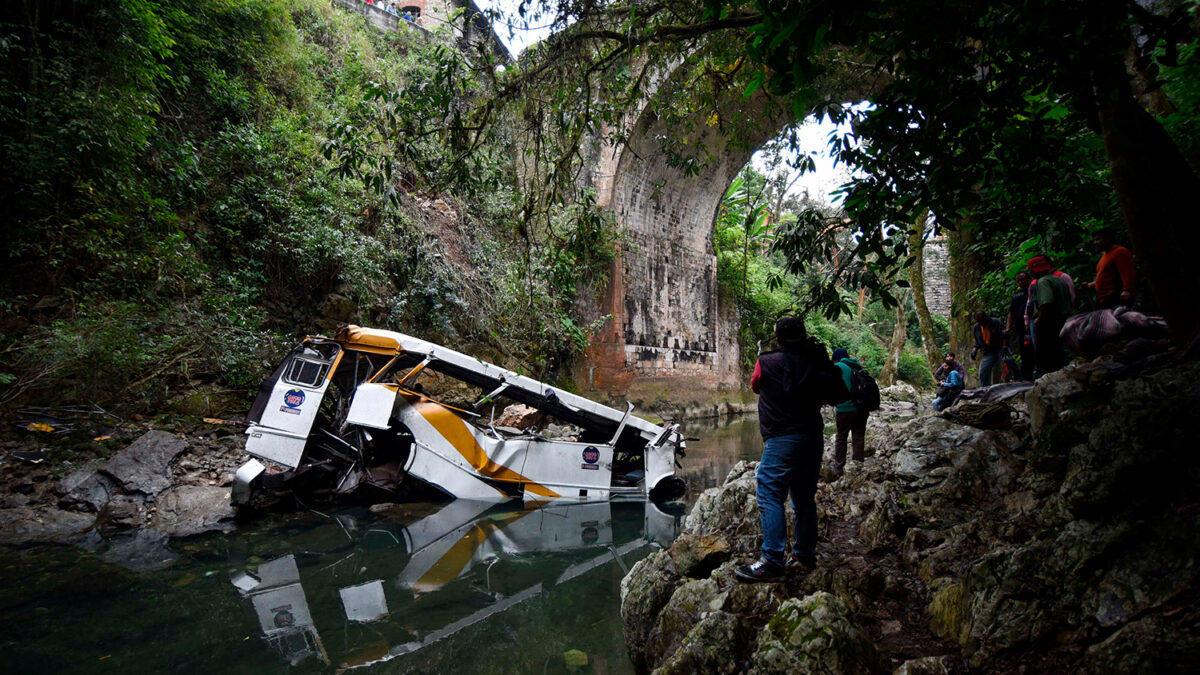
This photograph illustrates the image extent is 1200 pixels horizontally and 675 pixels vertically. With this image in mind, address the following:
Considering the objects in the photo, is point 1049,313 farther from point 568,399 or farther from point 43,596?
point 43,596

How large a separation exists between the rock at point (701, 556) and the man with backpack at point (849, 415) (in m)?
1.91

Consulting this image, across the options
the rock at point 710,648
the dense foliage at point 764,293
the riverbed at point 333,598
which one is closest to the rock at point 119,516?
the riverbed at point 333,598

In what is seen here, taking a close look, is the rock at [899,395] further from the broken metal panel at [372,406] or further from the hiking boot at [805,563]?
the hiking boot at [805,563]

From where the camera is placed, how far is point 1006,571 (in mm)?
2307

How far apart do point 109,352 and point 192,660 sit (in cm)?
497

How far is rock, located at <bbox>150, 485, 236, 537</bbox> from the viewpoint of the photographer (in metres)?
5.49

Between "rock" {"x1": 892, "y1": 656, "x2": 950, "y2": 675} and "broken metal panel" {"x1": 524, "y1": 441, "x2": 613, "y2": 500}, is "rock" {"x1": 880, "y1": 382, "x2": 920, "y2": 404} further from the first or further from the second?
"rock" {"x1": 892, "y1": 656, "x2": 950, "y2": 675}

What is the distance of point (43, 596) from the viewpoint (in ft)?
12.8

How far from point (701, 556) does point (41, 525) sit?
597cm

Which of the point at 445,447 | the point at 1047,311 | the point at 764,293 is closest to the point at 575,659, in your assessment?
the point at 445,447

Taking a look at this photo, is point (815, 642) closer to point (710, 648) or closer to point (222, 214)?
point (710, 648)

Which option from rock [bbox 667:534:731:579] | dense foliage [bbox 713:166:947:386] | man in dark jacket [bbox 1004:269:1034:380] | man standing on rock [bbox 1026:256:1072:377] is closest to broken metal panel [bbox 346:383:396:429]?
rock [bbox 667:534:731:579]

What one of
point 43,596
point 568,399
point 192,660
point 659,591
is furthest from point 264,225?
point 659,591

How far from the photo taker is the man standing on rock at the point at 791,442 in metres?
2.95
